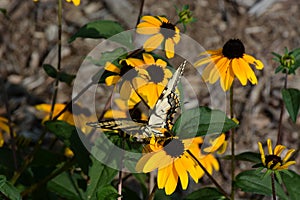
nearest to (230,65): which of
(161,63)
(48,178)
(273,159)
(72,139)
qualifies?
(161,63)

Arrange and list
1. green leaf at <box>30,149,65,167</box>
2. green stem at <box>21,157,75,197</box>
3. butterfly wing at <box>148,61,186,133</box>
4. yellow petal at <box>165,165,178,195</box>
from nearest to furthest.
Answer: butterfly wing at <box>148,61,186,133</box> < yellow petal at <box>165,165,178,195</box> < green stem at <box>21,157,75,197</box> < green leaf at <box>30,149,65,167</box>

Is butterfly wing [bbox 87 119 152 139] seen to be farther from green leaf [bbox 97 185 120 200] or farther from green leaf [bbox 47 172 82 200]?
green leaf [bbox 47 172 82 200]

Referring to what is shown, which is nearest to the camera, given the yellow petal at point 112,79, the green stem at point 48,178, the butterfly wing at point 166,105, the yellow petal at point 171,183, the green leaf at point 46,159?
the butterfly wing at point 166,105

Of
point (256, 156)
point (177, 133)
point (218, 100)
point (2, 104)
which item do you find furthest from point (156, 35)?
point (2, 104)

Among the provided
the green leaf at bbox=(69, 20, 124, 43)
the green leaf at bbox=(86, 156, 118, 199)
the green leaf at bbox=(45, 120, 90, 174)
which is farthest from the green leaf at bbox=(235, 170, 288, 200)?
the green leaf at bbox=(69, 20, 124, 43)

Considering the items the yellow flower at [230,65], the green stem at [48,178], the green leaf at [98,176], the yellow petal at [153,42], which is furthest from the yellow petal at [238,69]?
the green stem at [48,178]

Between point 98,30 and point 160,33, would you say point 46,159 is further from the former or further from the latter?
point 160,33

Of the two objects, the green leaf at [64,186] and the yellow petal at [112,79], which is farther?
the green leaf at [64,186]

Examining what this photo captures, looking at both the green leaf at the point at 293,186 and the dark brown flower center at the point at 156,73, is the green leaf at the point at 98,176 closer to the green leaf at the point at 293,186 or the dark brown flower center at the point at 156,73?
the dark brown flower center at the point at 156,73
